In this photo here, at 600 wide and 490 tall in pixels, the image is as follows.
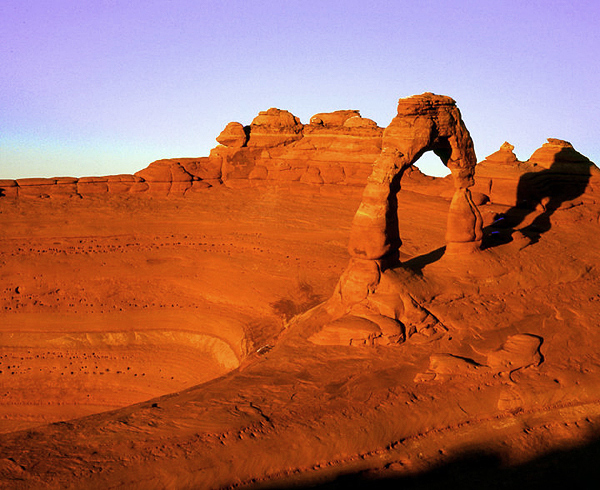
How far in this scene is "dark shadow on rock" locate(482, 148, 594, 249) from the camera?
15250 mm

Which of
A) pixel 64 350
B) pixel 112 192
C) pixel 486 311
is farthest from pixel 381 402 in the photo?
pixel 112 192

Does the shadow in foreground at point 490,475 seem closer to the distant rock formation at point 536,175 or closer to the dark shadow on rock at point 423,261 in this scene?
Result: the dark shadow on rock at point 423,261

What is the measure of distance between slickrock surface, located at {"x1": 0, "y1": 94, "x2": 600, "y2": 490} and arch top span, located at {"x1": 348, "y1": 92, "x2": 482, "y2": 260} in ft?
0.13

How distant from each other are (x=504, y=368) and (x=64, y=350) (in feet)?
34.4

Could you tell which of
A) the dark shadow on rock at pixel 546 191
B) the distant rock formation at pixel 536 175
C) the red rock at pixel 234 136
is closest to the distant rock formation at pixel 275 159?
the red rock at pixel 234 136

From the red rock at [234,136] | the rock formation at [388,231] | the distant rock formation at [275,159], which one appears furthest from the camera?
the red rock at [234,136]

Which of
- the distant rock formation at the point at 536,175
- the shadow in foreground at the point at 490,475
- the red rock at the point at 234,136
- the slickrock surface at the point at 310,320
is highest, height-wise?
the red rock at the point at 234,136

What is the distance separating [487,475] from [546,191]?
13.1 meters

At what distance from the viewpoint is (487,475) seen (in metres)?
7.32

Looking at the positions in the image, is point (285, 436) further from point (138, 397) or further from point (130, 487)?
point (138, 397)

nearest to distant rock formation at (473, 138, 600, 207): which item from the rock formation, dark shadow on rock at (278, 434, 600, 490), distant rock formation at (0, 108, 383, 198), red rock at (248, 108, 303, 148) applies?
distant rock formation at (0, 108, 383, 198)

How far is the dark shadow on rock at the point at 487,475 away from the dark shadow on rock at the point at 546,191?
7270 millimetres

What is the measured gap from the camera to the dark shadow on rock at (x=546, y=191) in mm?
15250

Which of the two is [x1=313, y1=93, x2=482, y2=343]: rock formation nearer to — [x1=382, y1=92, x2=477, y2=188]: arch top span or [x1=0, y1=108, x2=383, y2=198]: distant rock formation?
[x1=382, y1=92, x2=477, y2=188]: arch top span
